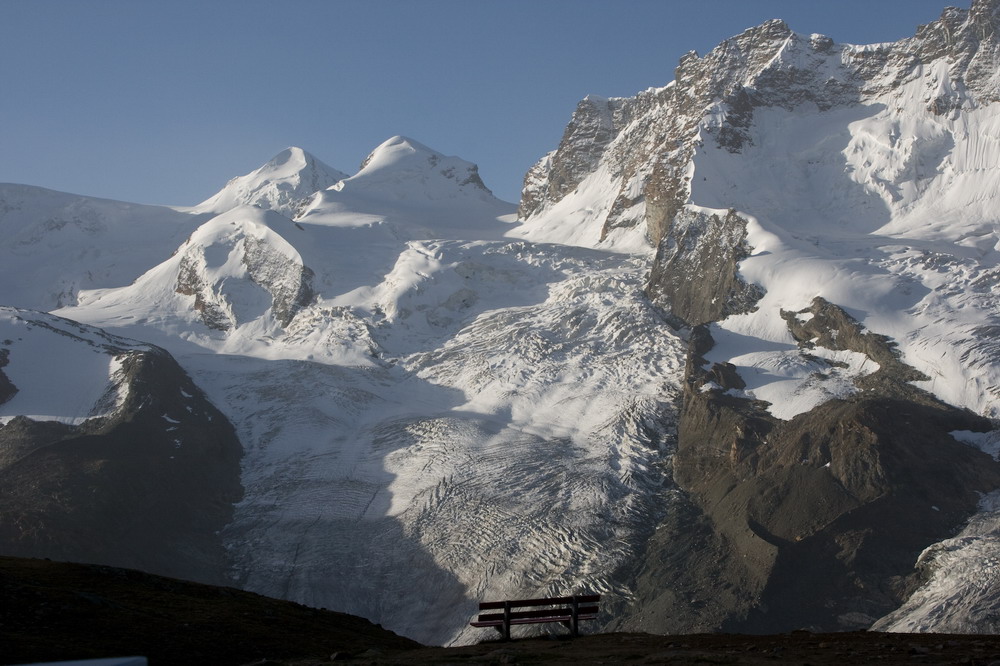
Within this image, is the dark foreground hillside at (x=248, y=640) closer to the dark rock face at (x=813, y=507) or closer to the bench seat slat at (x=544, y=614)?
the bench seat slat at (x=544, y=614)

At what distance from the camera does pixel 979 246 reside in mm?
150875

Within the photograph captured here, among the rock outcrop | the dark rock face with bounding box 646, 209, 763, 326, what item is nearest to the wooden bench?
the rock outcrop

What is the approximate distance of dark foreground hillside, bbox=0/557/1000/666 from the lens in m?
29.5

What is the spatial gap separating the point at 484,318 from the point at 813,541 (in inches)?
2882

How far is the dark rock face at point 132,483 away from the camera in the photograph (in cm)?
10538

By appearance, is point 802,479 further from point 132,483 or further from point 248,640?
point 248,640

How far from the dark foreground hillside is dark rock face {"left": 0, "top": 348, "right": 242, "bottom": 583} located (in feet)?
227

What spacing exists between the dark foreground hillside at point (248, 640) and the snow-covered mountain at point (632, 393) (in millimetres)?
54810

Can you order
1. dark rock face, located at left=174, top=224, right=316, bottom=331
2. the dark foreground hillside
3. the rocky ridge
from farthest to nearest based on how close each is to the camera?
dark rock face, located at left=174, top=224, right=316, bottom=331, the rocky ridge, the dark foreground hillside

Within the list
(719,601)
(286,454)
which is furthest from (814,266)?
(286,454)

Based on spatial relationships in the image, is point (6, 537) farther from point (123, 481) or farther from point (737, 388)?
point (737, 388)

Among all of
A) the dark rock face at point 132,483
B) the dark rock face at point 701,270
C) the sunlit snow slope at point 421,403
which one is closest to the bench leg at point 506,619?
the sunlit snow slope at point 421,403

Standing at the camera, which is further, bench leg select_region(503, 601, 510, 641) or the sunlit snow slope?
the sunlit snow slope

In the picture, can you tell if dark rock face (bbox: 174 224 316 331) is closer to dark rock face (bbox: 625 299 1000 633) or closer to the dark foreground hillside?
dark rock face (bbox: 625 299 1000 633)
